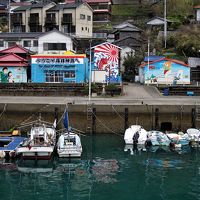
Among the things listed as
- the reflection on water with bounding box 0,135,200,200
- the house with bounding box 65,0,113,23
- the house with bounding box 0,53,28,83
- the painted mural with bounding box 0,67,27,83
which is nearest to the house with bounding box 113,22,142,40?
the house with bounding box 65,0,113,23

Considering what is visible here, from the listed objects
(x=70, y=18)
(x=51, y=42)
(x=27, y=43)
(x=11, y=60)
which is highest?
(x=70, y=18)

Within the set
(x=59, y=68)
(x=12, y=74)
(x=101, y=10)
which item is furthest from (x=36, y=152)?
(x=101, y=10)

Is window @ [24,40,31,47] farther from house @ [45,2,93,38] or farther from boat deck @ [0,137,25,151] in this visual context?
boat deck @ [0,137,25,151]

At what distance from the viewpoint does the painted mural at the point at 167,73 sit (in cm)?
5084

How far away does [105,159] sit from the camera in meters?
29.0

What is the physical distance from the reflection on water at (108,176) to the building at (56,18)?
4400 centimetres

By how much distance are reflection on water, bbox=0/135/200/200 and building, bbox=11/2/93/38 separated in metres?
44.0

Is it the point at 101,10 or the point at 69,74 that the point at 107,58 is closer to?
the point at 69,74

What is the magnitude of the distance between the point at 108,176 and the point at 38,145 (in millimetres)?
5891

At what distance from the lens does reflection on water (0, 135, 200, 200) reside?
2242 cm

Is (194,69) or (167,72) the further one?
(194,69)

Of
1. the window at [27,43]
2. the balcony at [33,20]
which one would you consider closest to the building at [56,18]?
the balcony at [33,20]

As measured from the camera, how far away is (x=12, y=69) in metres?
49.9

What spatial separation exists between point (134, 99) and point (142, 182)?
1626 centimetres
